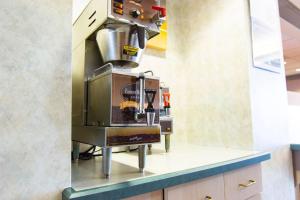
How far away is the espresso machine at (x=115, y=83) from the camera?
0.68 m

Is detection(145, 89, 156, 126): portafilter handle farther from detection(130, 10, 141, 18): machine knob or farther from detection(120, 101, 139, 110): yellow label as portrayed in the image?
detection(130, 10, 141, 18): machine knob

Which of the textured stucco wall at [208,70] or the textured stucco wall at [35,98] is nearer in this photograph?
the textured stucco wall at [35,98]

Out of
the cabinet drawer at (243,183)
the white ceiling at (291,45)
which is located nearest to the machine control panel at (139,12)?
the cabinet drawer at (243,183)

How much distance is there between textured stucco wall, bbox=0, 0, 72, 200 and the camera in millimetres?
510

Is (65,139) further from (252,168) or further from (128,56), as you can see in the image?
(252,168)

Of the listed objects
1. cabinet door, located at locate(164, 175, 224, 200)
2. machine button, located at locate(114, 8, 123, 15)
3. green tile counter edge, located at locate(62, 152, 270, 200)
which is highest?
machine button, located at locate(114, 8, 123, 15)

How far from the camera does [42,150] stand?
0.54 meters

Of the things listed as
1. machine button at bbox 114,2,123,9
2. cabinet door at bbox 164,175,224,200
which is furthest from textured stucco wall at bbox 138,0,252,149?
machine button at bbox 114,2,123,9

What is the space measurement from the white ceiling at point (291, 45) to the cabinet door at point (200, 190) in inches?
81.8

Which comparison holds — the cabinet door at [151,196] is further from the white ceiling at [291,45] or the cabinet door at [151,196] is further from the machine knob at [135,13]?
the white ceiling at [291,45]

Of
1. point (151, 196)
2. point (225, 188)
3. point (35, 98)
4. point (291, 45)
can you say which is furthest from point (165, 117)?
point (291, 45)

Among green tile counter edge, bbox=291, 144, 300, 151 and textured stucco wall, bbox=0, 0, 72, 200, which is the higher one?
textured stucco wall, bbox=0, 0, 72, 200

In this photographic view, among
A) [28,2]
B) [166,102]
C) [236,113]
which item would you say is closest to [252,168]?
[236,113]

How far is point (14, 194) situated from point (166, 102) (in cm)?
87
